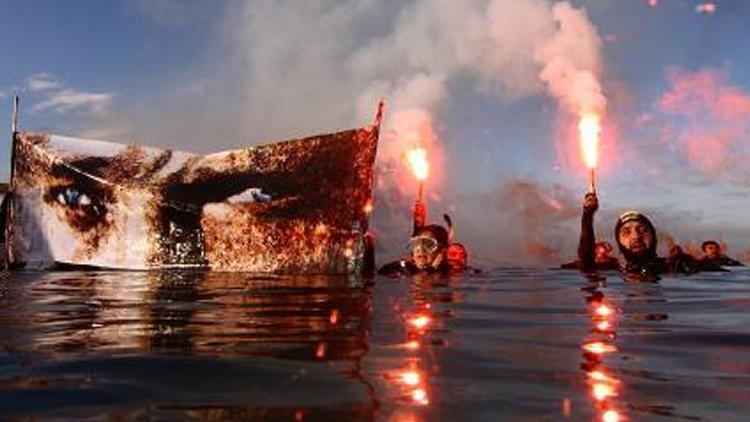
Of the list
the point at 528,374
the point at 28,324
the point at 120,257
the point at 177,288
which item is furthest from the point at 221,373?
the point at 120,257

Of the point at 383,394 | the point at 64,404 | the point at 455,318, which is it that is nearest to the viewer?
the point at 64,404

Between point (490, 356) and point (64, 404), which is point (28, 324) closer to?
point (64, 404)

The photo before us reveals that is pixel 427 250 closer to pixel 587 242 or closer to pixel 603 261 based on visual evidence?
pixel 587 242

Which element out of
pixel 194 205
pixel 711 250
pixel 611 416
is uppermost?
pixel 194 205

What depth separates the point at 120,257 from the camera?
14.6 metres

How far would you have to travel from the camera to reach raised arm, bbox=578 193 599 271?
13.8 metres

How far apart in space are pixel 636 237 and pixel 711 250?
7.76m

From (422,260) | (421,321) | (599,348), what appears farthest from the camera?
(422,260)

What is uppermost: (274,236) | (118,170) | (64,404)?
(118,170)

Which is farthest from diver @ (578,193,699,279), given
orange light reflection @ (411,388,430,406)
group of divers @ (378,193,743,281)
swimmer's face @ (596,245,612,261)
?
orange light reflection @ (411,388,430,406)

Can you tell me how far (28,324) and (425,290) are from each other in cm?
566

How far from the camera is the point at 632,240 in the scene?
1394 centimetres

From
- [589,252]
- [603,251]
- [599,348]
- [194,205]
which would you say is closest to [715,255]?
[603,251]

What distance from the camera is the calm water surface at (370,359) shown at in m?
2.97
